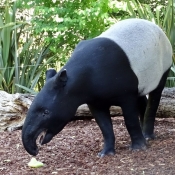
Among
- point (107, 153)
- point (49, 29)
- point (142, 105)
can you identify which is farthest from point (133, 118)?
point (49, 29)

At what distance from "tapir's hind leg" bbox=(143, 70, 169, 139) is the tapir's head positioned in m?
1.10

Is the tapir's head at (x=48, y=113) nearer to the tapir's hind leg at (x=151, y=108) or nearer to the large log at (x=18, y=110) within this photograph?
the tapir's hind leg at (x=151, y=108)

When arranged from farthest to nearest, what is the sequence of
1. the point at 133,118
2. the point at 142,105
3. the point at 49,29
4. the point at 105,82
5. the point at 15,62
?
the point at 49,29
the point at 15,62
the point at 142,105
the point at 133,118
the point at 105,82

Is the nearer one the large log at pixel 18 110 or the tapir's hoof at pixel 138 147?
the tapir's hoof at pixel 138 147

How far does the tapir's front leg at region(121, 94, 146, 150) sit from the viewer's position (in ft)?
12.4

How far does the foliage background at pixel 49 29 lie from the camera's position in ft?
21.7

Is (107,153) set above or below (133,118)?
below

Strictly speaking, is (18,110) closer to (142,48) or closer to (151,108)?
(151,108)

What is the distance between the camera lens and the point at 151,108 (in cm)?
437

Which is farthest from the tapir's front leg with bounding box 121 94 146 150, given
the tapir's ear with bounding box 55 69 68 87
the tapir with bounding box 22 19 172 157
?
the tapir's ear with bounding box 55 69 68 87

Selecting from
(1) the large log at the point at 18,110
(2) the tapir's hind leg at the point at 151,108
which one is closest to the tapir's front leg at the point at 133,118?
(2) the tapir's hind leg at the point at 151,108

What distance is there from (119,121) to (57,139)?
3.97ft

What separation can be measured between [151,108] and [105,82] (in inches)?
36.2

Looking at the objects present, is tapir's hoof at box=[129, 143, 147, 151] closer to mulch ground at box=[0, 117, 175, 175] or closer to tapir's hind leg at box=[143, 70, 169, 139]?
mulch ground at box=[0, 117, 175, 175]
